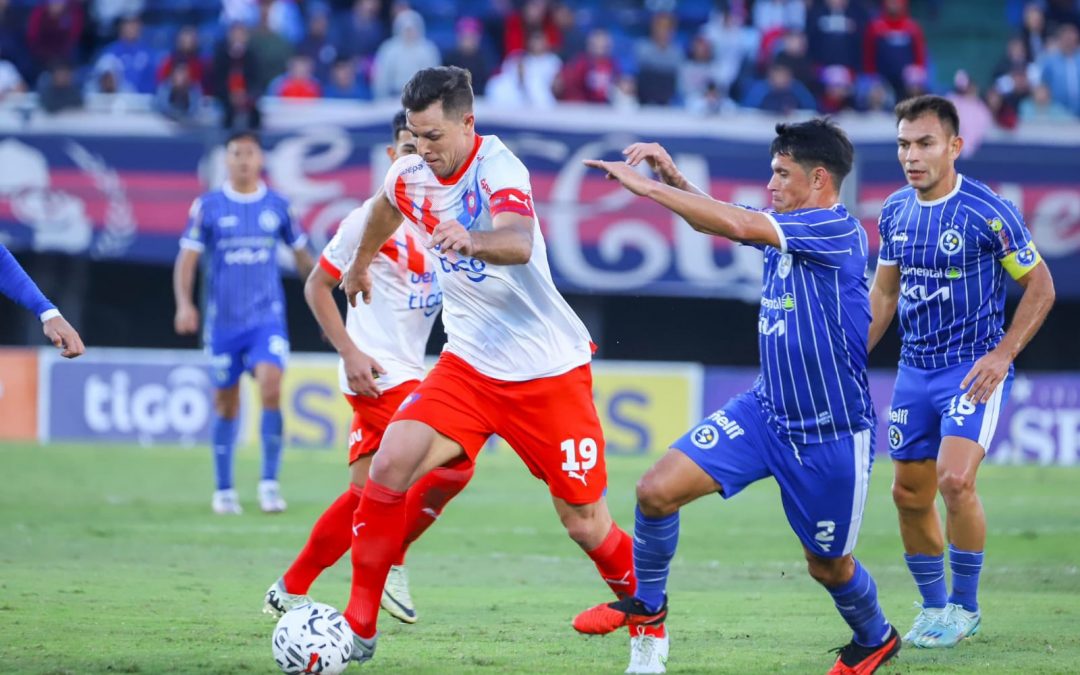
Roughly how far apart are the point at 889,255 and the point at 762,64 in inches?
472

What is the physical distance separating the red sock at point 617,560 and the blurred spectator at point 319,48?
1364cm

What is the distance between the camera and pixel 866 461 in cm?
619

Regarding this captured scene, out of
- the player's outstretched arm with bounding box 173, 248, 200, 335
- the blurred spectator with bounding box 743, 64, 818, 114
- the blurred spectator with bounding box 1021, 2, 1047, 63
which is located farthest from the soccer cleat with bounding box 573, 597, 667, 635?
the blurred spectator with bounding box 1021, 2, 1047, 63

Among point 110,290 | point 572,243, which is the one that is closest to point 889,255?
point 572,243

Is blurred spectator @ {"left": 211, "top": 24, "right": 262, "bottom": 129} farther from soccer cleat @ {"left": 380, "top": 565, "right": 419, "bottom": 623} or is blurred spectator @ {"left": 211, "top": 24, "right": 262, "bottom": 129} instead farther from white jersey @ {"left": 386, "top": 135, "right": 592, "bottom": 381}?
white jersey @ {"left": 386, "top": 135, "right": 592, "bottom": 381}

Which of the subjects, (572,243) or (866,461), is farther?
(572,243)

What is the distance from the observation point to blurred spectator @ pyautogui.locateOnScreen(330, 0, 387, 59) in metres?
19.6

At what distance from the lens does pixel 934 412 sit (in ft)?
24.5

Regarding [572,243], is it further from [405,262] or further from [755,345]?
[405,262]

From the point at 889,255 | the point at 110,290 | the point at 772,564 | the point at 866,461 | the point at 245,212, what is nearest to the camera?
the point at 866,461

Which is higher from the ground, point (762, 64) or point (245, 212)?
point (762, 64)

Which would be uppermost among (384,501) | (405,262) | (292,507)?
(405,262)

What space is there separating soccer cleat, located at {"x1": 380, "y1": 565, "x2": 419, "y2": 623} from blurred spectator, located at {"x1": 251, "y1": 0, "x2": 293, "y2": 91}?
38.5ft

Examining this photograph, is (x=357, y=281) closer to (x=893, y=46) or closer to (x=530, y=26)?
(x=530, y=26)
